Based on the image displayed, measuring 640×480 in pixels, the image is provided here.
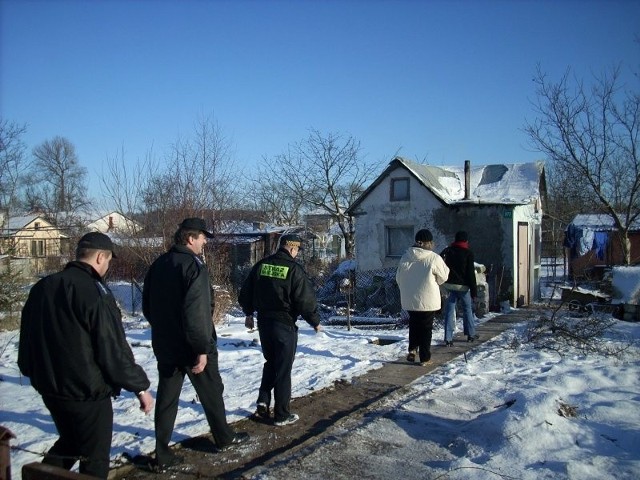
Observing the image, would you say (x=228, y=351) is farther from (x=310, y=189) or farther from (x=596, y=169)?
(x=310, y=189)

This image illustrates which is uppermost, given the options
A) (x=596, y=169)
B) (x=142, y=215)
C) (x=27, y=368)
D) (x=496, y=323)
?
(x=596, y=169)

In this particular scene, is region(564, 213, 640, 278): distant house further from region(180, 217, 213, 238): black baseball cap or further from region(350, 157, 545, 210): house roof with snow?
region(180, 217, 213, 238): black baseball cap

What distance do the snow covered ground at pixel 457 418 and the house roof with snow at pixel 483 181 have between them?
31.3 feet

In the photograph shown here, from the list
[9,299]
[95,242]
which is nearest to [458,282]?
[95,242]

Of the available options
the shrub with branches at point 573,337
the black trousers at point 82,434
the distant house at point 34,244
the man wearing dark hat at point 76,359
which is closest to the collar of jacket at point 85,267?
the man wearing dark hat at point 76,359

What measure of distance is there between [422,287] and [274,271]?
278cm

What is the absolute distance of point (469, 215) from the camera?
16.5 m

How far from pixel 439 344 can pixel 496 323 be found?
10.2 feet

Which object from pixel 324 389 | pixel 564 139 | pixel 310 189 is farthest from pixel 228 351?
pixel 310 189

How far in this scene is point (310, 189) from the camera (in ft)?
112

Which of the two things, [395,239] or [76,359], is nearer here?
[76,359]

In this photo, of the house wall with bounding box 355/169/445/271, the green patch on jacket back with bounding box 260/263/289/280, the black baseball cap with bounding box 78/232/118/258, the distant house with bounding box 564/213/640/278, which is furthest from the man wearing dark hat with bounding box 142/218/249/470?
the distant house with bounding box 564/213/640/278

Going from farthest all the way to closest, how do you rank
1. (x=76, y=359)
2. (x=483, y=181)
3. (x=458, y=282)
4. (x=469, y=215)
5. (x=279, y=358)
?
(x=483, y=181)
(x=469, y=215)
(x=458, y=282)
(x=279, y=358)
(x=76, y=359)

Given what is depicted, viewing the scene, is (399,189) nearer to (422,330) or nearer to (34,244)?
(422,330)
